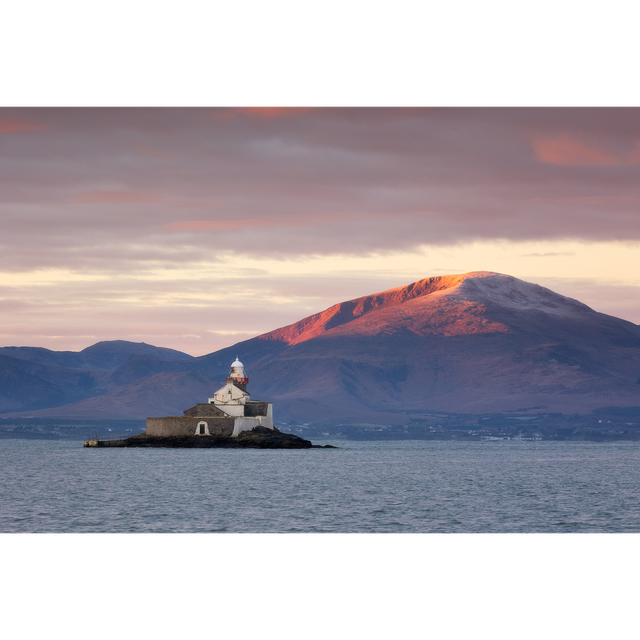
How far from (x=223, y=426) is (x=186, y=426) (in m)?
6.29

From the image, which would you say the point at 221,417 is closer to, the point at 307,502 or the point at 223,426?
the point at 223,426

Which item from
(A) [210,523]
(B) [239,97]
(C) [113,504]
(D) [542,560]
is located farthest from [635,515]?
(B) [239,97]

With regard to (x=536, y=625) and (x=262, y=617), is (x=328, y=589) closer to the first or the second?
(x=262, y=617)

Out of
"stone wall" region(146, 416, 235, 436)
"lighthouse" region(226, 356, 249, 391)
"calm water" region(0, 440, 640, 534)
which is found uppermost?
"lighthouse" region(226, 356, 249, 391)

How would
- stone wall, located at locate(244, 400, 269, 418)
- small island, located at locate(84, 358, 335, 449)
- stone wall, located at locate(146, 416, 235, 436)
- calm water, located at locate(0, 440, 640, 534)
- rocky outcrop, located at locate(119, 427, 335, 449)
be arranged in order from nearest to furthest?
1. calm water, located at locate(0, 440, 640, 534)
2. rocky outcrop, located at locate(119, 427, 335, 449)
3. small island, located at locate(84, 358, 335, 449)
4. stone wall, located at locate(146, 416, 235, 436)
5. stone wall, located at locate(244, 400, 269, 418)

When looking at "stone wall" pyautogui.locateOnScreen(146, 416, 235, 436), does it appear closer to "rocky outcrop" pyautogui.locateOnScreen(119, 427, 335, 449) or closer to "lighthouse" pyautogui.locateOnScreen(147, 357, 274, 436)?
"lighthouse" pyautogui.locateOnScreen(147, 357, 274, 436)

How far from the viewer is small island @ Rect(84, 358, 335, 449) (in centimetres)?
12800

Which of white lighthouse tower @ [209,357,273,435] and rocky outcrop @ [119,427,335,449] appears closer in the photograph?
rocky outcrop @ [119,427,335,449]

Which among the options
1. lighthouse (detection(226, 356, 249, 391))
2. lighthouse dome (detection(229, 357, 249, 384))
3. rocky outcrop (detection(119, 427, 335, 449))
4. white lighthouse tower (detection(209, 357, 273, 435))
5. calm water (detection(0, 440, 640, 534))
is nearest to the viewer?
calm water (detection(0, 440, 640, 534))

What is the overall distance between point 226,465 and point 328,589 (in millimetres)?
79465

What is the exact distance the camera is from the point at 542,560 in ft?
50.0

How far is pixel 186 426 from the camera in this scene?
130875 millimetres

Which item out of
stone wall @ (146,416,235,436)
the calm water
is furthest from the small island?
the calm water

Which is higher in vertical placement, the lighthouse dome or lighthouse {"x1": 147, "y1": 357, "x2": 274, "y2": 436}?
the lighthouse dome
